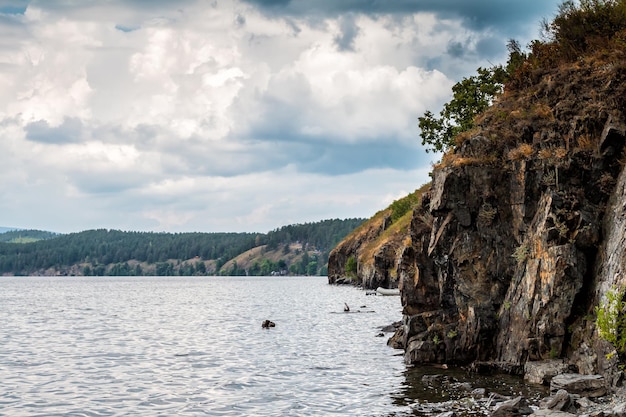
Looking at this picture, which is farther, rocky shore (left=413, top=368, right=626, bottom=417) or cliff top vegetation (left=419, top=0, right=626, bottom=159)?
cliff top vegetation (left=419, top=0, right=626, bottom=159)

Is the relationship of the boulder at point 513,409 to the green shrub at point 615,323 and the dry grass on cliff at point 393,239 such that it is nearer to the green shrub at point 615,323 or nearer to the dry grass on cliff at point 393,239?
the green shrub at point 615,323

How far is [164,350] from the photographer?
47.1m

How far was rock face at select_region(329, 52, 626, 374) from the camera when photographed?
2827cm

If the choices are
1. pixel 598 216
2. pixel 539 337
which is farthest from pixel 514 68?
pixel 539 337

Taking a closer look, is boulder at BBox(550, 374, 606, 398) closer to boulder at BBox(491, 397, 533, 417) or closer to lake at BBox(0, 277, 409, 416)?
boulder at BBox(491, 397, 533, 417)

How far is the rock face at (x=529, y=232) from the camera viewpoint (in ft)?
92.7

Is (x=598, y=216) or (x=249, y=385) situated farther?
(x=249, y=385)

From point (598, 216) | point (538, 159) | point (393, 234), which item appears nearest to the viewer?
point (598, 216)

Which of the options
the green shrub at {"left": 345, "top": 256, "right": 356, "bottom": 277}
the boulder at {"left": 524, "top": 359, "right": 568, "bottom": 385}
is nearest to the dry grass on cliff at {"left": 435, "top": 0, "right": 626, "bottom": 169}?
the boulder at {"left": 524, "top": 359, "right": 568, "bottom": 385}

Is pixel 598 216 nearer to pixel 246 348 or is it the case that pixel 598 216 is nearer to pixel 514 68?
pixel 514 68

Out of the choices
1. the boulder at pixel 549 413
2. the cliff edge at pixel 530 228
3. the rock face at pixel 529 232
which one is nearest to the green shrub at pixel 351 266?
the cliff edge at pixel 530 228

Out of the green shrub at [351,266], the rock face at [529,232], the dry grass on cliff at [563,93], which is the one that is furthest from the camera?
the green shrub at [351,266]

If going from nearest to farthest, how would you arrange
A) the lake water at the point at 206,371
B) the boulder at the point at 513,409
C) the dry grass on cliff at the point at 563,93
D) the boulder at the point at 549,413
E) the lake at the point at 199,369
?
the boulder at the point at 549,413 → the boulder at the point at 513,409 → the lake water at the point at 206,371 → the lake at the point at 199,369 → the dry grass on cliff at the point at 563,93

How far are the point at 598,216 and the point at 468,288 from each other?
810cm
